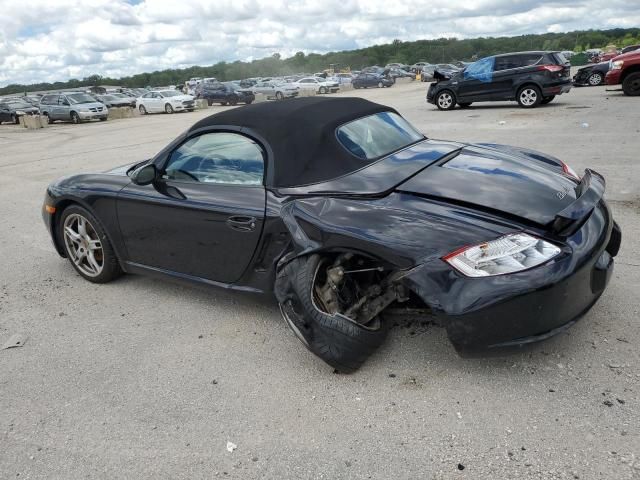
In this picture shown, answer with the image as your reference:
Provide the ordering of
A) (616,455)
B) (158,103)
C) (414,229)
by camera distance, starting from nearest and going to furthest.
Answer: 1. (616,455)
2. (414,229)
3. (158,103)

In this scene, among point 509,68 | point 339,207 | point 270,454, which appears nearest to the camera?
point 270,454

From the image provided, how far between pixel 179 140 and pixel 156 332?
1375 mm

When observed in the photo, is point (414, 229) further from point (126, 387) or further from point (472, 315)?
point (126, 387)

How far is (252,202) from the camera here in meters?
3.36

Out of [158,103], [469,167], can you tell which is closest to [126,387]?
[469,167]

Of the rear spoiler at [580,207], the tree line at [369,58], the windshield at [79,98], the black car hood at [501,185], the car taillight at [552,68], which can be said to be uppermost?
the black car hood at [501,185]

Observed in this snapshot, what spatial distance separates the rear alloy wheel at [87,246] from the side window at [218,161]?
874mm

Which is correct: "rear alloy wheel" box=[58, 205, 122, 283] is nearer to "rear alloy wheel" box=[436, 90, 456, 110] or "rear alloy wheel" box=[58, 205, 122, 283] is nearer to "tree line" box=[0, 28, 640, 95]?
"rear alloy wheel" box=[436, 90, 456, 110]

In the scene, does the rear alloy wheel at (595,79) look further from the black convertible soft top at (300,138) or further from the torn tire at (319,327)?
the torn tire at (319,327)

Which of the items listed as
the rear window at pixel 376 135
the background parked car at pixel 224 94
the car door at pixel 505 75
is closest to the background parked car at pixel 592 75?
the car door at pixel 505 75

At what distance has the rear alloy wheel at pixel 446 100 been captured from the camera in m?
17.5

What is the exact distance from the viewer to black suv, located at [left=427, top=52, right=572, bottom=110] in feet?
50.5

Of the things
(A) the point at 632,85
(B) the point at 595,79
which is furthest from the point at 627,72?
(B) the point at 595,79

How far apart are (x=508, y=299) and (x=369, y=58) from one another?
11237 centimetres
